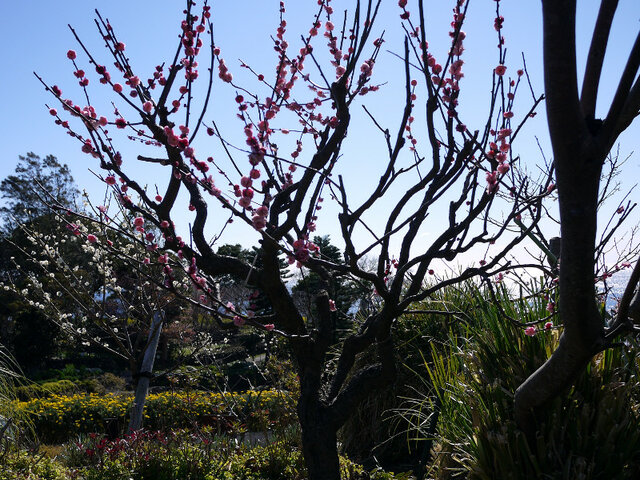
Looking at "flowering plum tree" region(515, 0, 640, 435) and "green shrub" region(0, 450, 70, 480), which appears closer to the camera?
"flowering plum tree" region(515, 0, 640, 435)

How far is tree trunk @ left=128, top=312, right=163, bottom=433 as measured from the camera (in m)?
5.26

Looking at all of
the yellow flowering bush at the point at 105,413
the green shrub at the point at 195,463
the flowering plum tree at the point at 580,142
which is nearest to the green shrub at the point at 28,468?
the green shrub at the point at 195,463

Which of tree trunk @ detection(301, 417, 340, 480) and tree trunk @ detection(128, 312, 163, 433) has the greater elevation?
tree trunk @ detection(128, 312, 163, 433)

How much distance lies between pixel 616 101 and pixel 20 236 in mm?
23255

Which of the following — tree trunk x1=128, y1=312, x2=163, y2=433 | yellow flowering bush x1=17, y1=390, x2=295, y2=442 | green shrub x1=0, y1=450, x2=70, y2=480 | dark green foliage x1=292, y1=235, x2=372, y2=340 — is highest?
dark green foliage x1=292, y1=235, x2=372, y2=340

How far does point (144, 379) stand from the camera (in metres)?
5.30

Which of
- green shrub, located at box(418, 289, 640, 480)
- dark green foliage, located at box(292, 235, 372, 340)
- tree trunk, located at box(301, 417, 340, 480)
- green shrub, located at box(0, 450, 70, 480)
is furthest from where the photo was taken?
green shrub, located at box(0, 450, 70, 480)

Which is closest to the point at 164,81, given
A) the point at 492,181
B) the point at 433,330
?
the point at 492,181

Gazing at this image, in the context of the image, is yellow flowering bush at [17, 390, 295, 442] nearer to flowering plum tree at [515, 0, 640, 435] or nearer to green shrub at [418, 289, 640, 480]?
green shrub at [418, 289, 640, 480]

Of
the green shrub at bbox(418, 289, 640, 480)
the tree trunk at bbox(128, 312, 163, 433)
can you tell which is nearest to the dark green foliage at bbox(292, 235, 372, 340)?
the green shrub at bbox(418, 289, 640, 480)

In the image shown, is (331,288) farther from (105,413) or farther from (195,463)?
(105,413)

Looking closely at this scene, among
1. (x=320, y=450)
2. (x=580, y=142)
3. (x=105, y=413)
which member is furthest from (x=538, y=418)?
(x=105, y=413)

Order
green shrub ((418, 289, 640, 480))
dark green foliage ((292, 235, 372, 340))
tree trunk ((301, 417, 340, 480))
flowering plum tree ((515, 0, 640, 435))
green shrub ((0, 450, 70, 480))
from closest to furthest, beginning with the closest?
flowering plum tree ((515, 0, 640, 435)), green shrub ((418, 289, 640, 480)), tree trunk ((301, 417, 340, 480)), dark green foliage ((292, 235, 372, 340)), green shrub ((0, 450, 70, 480))

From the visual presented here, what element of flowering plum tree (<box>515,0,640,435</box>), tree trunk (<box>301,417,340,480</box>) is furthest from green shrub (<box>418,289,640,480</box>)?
flowering plum tree (<box>515,0,640,435</box>)
